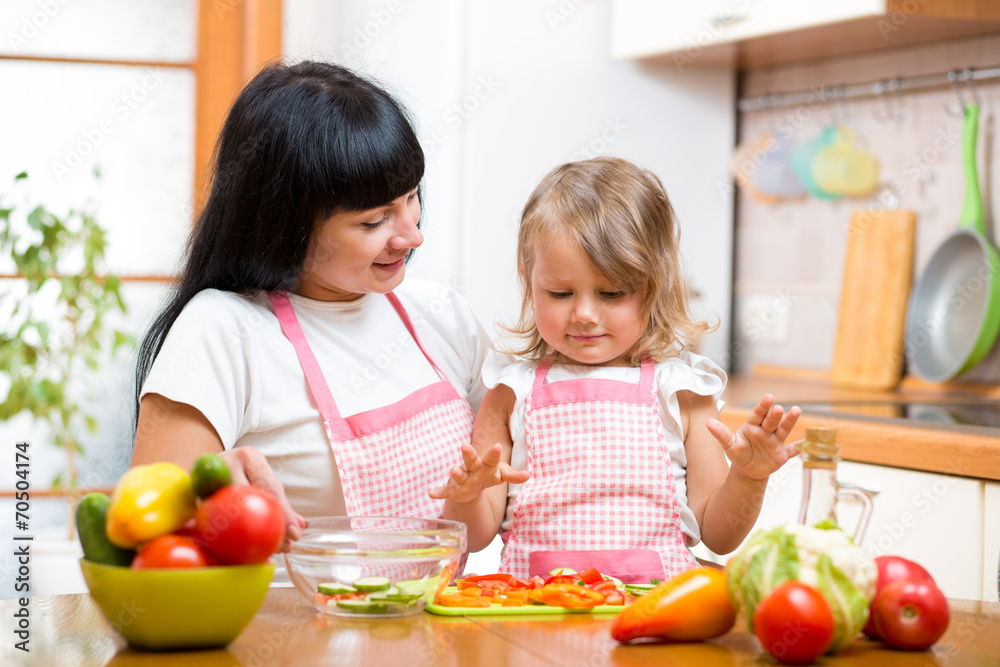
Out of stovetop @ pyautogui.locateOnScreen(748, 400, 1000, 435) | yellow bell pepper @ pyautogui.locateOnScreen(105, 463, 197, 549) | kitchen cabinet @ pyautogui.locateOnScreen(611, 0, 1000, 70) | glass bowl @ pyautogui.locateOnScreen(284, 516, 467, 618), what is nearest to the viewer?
yellow bell pepper @ pyautogui.locateOnScreen(105, 463, 197, 549)

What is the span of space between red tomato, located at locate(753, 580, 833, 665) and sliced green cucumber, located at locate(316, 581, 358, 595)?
0.32 metres

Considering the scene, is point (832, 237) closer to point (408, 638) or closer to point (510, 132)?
point (510, 132)

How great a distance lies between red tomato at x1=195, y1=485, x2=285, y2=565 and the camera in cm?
74

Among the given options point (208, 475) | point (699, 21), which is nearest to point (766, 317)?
point (699, 21)

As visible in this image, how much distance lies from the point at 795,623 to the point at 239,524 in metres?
0.38

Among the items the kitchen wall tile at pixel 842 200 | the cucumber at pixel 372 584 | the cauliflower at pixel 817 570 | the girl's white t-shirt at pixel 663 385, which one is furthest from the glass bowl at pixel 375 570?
the kitchen wall tile at pixel 842 200

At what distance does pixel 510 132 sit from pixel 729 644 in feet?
6.28

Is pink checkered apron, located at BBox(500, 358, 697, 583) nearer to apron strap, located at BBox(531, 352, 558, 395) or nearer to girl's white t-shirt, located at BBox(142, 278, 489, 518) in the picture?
apron strap, located at BBox(531, 352, 558, 395)

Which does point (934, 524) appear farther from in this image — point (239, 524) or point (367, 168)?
point (239, 524)

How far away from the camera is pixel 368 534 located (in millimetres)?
896

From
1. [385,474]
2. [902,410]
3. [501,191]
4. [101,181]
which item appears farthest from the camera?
[101,181]

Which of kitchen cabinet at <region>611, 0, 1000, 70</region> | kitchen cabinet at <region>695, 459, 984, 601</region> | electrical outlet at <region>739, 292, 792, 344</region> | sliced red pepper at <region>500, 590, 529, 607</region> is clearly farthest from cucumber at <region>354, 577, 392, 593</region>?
electrical outlet at <region>739, 292, 792, 344</region>

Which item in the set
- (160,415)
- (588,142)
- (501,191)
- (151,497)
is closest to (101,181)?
(501,191)

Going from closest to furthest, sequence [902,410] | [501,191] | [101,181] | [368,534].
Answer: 1. [368,534]
2. [902,410]
3. [501,191]
4. [101,181]
